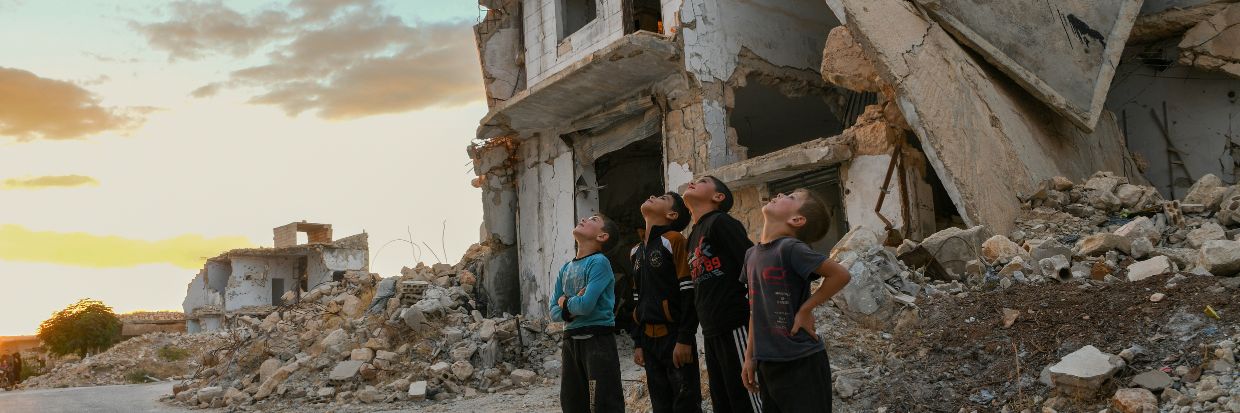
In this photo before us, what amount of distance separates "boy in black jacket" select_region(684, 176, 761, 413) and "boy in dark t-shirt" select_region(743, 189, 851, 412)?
0.31m

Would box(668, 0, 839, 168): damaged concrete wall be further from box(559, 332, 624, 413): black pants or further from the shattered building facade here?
box(559, 332, 624, 413): black pants

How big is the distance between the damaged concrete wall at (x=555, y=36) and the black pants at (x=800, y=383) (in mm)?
9276

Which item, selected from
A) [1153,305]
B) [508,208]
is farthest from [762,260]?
[508,208]

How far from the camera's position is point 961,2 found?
32.4 feet

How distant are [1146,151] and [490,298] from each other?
9.70 m

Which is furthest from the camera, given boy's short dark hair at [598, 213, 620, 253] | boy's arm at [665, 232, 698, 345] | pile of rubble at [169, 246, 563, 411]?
pile of rubble at [169, 246, 563, 411]

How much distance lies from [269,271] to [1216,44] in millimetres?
31923

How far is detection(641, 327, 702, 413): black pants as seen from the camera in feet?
15.0

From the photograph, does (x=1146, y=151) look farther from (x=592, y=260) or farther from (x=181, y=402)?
(x=181, y=402)

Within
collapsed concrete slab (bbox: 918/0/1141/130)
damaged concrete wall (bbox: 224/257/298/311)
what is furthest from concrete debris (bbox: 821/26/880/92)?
damaged concrete wall (bbox: 224/257/298/311)

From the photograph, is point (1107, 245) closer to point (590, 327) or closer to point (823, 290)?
point (590, 327)

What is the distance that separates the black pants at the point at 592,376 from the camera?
4.82m

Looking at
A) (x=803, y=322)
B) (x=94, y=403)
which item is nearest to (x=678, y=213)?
(x=803, y=322)

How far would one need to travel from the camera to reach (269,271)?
116 ft
